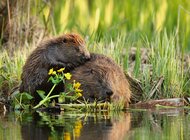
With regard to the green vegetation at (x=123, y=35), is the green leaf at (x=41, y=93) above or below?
below

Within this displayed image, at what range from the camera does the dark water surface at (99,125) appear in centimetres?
616

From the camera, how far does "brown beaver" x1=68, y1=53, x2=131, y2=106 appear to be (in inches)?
314

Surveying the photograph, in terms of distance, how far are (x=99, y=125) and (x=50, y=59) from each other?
1819mm

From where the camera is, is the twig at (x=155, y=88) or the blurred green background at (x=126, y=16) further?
the blurred green background at (x=126, y=16)

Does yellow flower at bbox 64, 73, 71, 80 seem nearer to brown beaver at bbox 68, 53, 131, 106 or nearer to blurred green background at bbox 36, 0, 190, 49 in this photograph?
brown beaver at bbox 68, 53, 131, 106

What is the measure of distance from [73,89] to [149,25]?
191 inches

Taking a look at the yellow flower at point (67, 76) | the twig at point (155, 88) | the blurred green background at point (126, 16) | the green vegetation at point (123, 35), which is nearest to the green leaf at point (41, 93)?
the yellow flower at point (67, 76)

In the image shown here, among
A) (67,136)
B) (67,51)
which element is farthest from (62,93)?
(67,136)

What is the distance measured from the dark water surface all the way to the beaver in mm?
534

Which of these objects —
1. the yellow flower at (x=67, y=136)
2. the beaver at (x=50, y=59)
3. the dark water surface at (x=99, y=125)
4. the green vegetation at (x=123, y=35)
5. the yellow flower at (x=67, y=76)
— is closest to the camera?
the yellow flower at (x=67, y=136)

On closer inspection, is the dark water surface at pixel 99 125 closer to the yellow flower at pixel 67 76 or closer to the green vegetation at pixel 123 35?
the yellow flower at pixel 67 76

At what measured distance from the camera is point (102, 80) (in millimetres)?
7965

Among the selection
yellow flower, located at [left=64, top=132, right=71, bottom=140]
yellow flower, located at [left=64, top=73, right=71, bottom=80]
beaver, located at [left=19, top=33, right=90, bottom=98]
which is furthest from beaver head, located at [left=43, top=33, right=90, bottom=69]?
yellow flower, located at [left=64, top=132, right=71, bottom=140]

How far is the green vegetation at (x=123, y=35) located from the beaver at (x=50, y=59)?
647 millimetres
